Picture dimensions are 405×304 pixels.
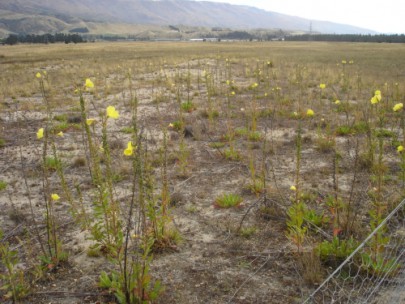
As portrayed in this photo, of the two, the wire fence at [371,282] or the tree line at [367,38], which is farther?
the tree line at [367,38]

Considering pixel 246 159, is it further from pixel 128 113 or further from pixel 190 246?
pixel 128 113

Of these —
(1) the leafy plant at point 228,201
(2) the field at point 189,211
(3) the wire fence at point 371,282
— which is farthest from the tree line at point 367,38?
(3) the wire fence at point 371,282

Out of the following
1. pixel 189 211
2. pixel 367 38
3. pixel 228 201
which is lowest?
pixel 189 211

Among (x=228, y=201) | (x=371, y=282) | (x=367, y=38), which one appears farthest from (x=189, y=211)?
(x=367, y=38)

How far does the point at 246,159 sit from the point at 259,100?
220 inches

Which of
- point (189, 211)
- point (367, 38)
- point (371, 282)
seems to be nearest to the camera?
point (371, 282)

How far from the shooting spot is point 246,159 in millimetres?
6500

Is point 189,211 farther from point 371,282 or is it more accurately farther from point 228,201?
point 371,282

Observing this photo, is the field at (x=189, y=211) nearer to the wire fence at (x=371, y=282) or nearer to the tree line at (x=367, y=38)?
the wire fence at (x=371, y=282)

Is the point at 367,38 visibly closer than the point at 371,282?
No

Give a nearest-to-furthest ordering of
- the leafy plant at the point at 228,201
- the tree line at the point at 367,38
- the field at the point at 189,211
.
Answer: the field at the point at 189,211
the leafy plant at the point at 228,201
the tree line at the point at 367,38

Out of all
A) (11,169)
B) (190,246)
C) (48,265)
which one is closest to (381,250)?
(190,246)

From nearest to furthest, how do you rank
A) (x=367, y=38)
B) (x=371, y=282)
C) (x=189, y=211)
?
(x=371, y=282)
(x=189, y=211)
(x=367, y=38)

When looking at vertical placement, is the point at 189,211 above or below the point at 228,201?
below
